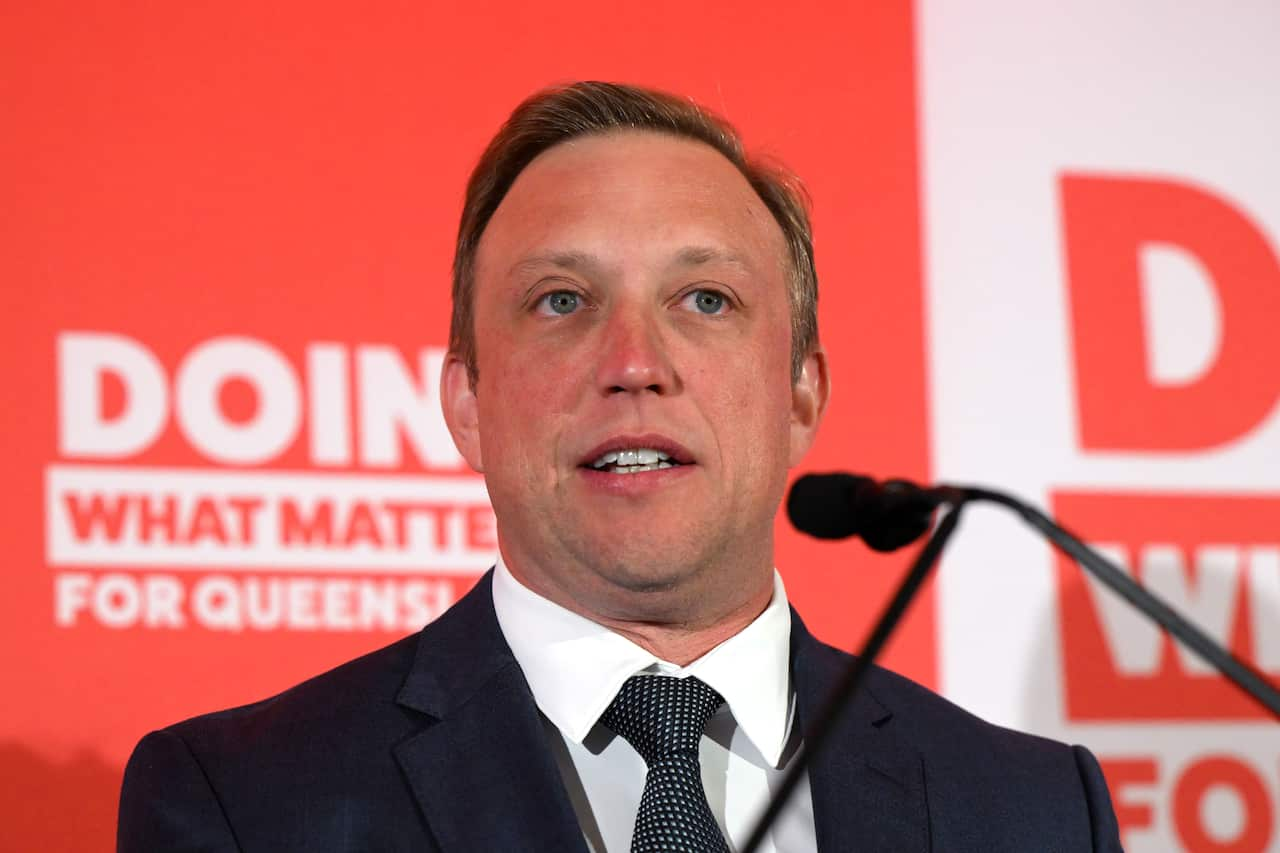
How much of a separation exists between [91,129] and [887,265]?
51.8 inches

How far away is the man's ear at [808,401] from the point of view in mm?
2330

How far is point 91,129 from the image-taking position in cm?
262

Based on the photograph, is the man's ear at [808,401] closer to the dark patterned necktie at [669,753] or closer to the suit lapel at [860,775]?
the suit lapel at [860,775]

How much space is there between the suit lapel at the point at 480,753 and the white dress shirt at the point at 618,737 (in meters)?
0.04

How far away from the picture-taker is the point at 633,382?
1.98 meters

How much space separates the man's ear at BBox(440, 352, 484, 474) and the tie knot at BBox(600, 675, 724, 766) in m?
0.42

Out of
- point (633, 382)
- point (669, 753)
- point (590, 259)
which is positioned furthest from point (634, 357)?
point (669, 753)

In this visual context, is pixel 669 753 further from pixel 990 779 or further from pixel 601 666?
pixel 990 779

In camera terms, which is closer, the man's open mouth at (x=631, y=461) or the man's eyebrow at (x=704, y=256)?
the man's open mouth at (x=631, y=461)

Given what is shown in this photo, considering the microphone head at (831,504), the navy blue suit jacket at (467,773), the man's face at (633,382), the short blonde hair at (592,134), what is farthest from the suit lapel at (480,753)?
the microphone head at (831,504)

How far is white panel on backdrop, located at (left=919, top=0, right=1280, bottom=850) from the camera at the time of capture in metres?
3.04

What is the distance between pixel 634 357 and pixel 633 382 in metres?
0.03

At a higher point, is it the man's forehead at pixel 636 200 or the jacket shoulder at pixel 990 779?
the man's forehead at pixel 636 200

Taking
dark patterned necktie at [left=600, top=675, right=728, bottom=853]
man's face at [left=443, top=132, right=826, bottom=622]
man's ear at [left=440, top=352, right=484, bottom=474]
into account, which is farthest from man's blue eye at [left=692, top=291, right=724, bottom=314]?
dark patterned necktie at [left=600, top=675, right=728, bottom=853]
